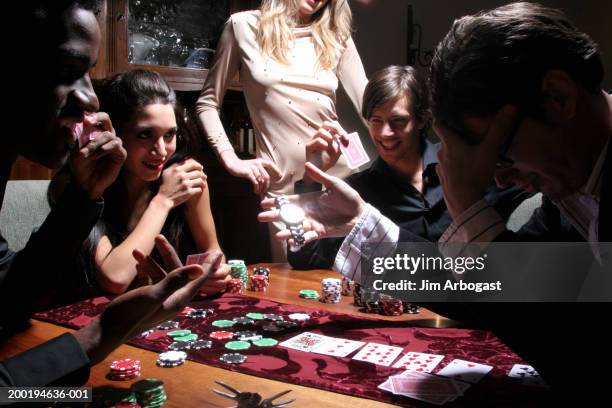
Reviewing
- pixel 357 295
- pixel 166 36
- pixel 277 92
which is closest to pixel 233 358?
pixel 357 295

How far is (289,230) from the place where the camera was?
1.59m

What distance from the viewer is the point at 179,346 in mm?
1238

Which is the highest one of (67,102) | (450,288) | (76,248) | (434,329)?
(67,102)

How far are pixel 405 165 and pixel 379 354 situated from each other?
136 centimetres

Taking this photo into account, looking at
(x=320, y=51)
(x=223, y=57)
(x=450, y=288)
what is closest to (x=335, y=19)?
(x=320, y=51)

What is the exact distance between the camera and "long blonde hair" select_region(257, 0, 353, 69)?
2.52 metres

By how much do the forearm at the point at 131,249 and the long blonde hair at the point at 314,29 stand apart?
3.13 ft

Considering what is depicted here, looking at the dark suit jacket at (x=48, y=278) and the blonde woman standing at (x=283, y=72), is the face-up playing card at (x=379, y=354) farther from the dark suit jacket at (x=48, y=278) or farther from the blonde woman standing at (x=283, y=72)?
the blonde woman standing at (x=283, y=72)

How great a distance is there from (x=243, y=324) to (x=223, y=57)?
1555 mm

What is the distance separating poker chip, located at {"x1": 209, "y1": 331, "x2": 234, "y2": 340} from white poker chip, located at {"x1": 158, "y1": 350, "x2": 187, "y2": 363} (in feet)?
0.46

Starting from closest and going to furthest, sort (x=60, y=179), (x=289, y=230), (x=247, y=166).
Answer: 1. (x=289, y=230)
2. (x=60, y=179)
3. (x=247, y=166)

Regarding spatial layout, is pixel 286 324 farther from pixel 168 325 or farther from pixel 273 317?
pixel 168 325

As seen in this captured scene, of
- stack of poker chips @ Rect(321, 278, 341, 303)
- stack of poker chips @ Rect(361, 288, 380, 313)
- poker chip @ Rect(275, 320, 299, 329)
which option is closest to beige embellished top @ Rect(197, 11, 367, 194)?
stack of poker chips @ Rect(321, 278, 341, 303)

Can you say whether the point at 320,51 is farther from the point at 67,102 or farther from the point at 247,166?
the point at 67,102
